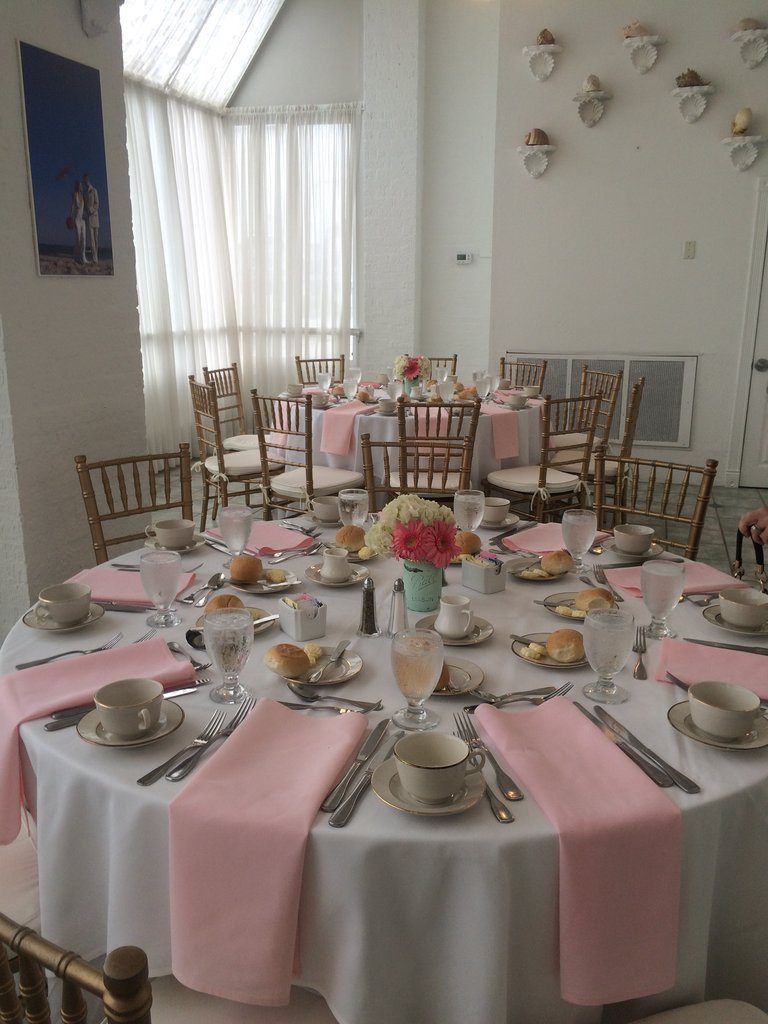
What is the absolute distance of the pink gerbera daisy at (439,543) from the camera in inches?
61.4

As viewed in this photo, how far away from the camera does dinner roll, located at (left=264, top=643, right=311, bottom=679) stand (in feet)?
4.58

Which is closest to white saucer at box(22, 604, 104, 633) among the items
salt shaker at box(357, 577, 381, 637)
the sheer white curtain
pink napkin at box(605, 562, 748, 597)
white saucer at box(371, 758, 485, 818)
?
salt shaker at box(357, 577, 381, 637)

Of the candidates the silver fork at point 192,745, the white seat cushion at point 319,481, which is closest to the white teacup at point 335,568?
the silver fork at point 192,745

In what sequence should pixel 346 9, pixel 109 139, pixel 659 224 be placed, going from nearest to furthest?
pixel 109 139 → pixel 659 224 → pixel 346 9

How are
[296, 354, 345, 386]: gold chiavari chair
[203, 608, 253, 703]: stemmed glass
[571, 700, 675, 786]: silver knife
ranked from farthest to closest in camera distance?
1. [296, 354, 345, 386]: gold chiavari chair
2. [203, 608, 253, 703]: stemmed glass
3. [571, 700, 675, 786]: silver knife

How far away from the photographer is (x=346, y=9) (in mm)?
6469

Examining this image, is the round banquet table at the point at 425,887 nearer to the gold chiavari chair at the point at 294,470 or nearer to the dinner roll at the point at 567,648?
the dinner roll at the point at 567,648

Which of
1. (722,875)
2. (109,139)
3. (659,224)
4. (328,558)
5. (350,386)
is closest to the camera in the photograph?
(722,875)

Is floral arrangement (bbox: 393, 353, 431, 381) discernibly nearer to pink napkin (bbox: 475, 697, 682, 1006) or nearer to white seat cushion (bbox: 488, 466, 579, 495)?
white seat cushion (bbox: 488, 466, 579, 495)

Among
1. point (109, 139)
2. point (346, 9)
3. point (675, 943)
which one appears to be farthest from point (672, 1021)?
point (346, 9)

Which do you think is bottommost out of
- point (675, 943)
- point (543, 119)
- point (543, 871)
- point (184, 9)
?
point (675, 943)

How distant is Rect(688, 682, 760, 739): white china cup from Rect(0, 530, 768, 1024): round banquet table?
0.11 feet

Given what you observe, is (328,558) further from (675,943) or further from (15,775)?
(675,943)

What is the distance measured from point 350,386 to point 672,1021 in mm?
3707
